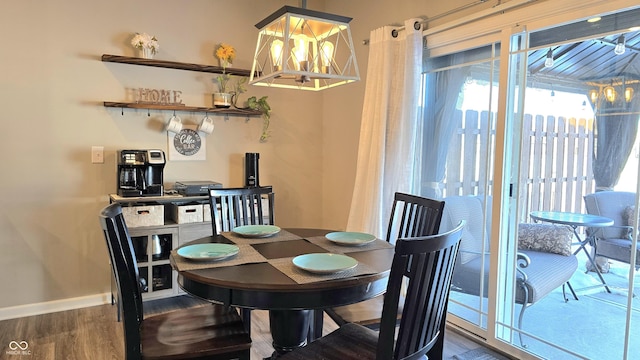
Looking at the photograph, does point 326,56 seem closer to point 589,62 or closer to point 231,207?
point 231,207

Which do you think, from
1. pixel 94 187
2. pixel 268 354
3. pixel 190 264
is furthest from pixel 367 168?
pixel 94 187

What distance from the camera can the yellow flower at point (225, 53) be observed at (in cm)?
360

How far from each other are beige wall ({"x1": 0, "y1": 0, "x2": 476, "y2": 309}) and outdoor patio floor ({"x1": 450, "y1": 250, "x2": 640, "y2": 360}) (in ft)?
A: 6.23

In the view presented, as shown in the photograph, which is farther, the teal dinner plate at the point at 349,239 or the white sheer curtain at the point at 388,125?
the white sheer curtain at the point at 388,125

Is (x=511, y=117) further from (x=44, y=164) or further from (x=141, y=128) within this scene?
(x=44, y=164)

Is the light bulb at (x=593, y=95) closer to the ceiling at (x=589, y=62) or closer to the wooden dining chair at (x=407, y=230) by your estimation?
the ceiling at (x=589, y=62)

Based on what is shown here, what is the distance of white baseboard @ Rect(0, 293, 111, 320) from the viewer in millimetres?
3070

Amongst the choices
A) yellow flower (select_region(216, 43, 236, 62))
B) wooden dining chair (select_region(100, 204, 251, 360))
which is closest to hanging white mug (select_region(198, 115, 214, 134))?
yellow flower (select_region(216, 43, 236, 62))

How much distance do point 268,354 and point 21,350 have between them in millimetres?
1491

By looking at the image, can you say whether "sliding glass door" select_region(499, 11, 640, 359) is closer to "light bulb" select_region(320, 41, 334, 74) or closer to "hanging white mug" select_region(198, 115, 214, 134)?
"light bulb" select_region(320, 41, 334, 74)

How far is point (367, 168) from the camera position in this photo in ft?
10.7

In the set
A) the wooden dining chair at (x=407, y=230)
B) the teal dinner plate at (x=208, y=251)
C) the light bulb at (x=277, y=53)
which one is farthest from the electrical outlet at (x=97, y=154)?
the wooden dining chair at (x=407, y=230)

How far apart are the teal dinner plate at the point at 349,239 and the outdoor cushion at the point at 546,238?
39.5 inches

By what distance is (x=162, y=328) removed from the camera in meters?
1.85
